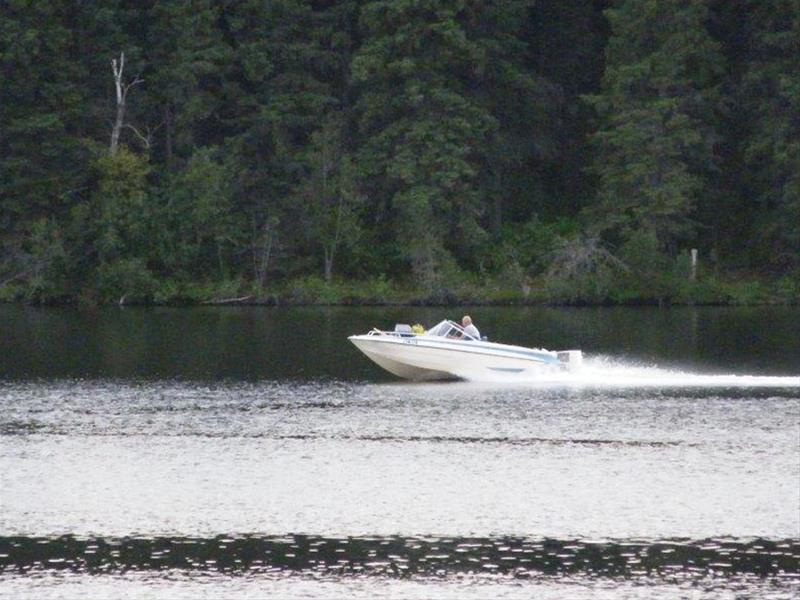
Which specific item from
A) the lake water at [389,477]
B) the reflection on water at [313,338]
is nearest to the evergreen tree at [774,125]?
the reflection on water at [313,338]

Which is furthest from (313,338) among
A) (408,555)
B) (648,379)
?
(408,555)

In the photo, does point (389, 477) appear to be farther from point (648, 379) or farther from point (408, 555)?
point (648, 379)

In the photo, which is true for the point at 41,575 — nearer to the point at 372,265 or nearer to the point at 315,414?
the point at 315,414

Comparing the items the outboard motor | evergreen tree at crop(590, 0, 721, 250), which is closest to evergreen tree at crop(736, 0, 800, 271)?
evergreen tree at crop(590, 0, 721, 250)

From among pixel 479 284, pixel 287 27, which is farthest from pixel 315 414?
pixel 287 27

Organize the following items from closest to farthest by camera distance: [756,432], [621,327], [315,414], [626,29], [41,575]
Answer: [41,575] < [756,432] < [315,414] < [621,327] < [626,29]

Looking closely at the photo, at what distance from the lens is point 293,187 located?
79750mm

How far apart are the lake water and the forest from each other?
21.9 metres

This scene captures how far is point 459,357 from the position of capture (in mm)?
46062

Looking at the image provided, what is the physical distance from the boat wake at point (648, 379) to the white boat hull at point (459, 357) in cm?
23

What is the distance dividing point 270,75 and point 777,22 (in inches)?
934

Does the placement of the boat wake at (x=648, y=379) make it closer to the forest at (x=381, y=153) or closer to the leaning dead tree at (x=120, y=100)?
the forest at (x=381, y=153)

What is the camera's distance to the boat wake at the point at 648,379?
44844mm

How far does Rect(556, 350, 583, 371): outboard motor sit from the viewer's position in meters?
45.2
